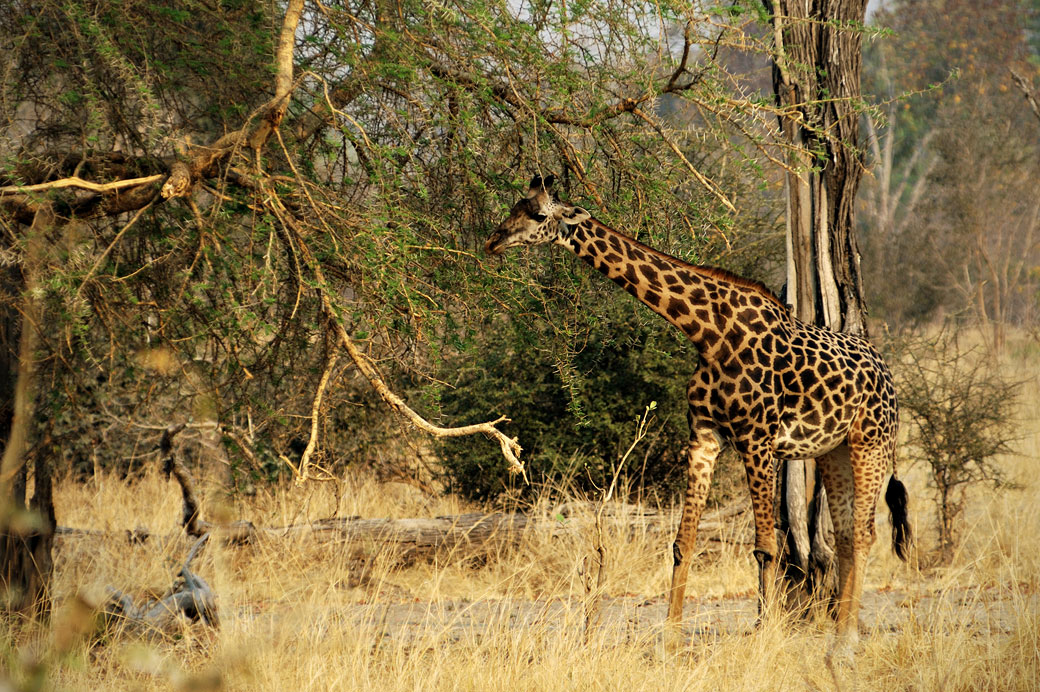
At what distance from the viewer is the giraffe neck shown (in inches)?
187

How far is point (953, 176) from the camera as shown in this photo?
20.8m

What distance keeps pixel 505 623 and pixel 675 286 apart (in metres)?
1.91

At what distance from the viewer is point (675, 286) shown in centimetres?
484

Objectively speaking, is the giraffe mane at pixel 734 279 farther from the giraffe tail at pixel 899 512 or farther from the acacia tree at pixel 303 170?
the giraffe tail at pixel 899 512

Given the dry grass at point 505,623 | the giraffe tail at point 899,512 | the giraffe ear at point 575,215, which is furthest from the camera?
the giraffe tail at point 899,512

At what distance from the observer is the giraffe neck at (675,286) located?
4742mm

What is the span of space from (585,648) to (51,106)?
3710 mm

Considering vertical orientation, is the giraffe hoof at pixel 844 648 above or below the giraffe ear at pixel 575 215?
below

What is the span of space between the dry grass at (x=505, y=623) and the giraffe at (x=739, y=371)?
1.38ft

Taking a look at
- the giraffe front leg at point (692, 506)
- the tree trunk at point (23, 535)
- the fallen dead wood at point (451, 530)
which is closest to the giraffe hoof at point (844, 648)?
the giraffe front leg at point (692, 506)

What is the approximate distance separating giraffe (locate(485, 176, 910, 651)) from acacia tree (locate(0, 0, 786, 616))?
283 millimetres

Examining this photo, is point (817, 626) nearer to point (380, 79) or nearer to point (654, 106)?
point (654, 106)

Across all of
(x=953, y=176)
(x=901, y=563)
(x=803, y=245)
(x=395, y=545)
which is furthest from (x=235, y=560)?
(x=953, y=176)

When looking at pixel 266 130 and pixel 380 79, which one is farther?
pixel 380 79
